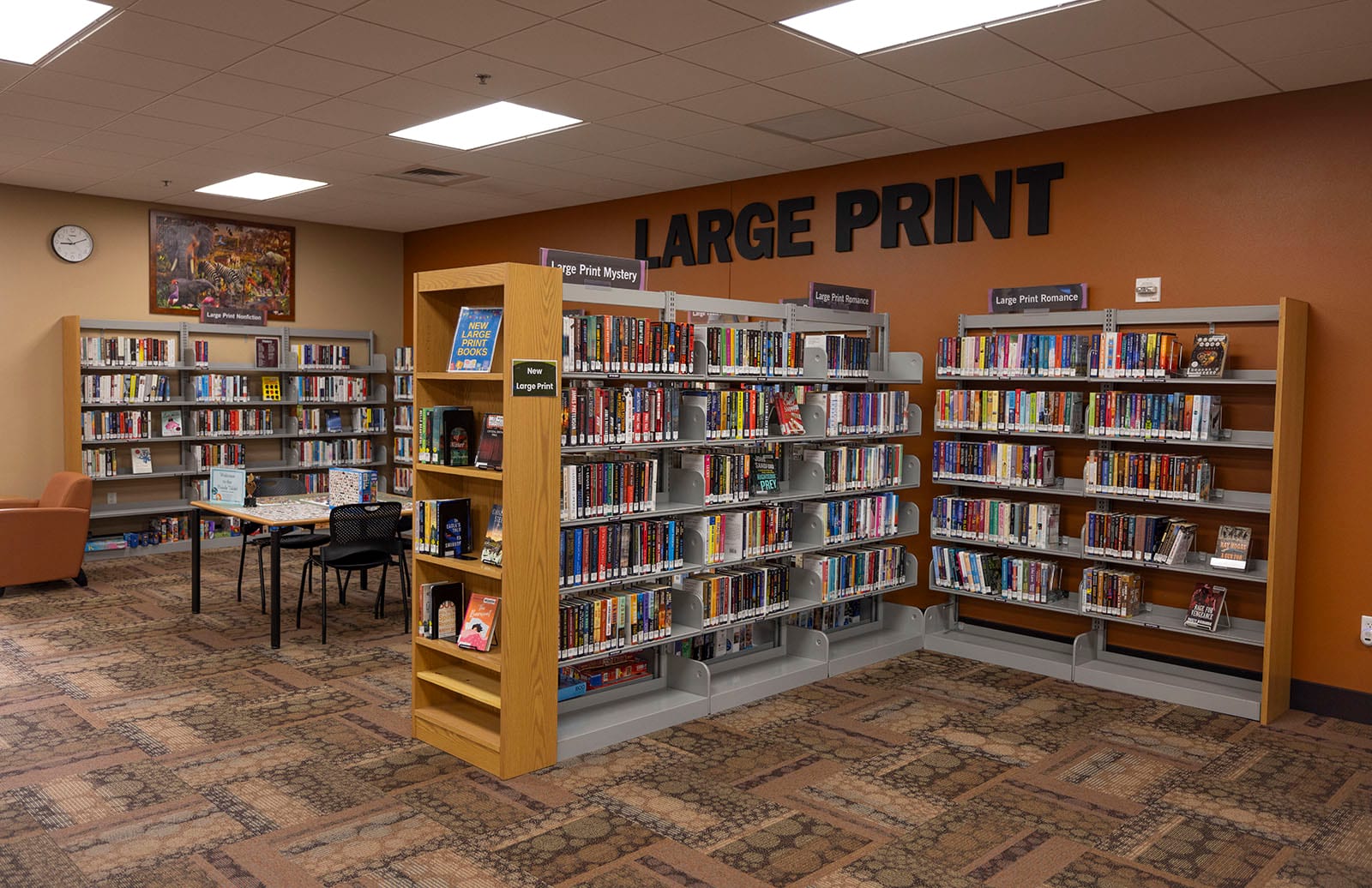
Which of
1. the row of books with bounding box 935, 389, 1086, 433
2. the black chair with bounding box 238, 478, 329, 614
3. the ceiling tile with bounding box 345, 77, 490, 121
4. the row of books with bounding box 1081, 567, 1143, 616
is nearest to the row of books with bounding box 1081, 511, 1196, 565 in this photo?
the row of books with bounding box 1081, 567, 1143, 616

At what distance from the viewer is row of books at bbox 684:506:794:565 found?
5352 mm

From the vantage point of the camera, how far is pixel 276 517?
6.50 m

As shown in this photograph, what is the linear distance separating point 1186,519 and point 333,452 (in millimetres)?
8621

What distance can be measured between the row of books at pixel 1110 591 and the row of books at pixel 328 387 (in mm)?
8138

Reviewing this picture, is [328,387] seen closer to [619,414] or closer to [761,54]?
[619,414]

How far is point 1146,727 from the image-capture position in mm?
5254

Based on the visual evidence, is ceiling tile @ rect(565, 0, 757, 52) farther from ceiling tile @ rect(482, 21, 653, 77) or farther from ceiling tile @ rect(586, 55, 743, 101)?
ceiling tile @ rect(586, 55, 743, 101)

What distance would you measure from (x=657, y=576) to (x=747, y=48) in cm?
270

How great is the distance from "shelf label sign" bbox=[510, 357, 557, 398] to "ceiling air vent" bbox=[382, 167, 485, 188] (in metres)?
4.33

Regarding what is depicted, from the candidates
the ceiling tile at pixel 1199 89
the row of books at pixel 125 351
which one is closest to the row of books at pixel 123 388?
the row of books at pixel 125 351

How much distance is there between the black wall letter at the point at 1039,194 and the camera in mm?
6520

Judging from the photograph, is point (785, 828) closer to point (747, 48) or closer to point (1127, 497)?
point (1127, 497)

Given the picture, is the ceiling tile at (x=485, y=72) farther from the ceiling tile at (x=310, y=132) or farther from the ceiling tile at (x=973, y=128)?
the ceiling tile at (x=973, y=128)

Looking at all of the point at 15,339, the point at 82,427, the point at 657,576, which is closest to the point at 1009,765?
the point at 657,576
